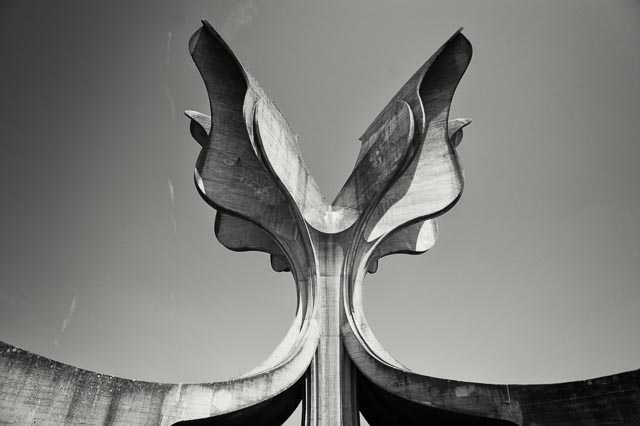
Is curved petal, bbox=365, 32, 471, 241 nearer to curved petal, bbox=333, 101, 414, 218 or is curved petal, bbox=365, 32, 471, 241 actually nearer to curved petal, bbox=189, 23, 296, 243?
curved petal, bbox=333, 101, 414, 218

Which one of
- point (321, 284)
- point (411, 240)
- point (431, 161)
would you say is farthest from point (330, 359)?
point (431, 161)

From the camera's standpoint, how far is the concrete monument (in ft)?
26.5

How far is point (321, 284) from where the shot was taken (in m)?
12.5

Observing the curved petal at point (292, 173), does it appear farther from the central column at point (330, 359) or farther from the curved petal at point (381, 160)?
the central column at point (330, 359)

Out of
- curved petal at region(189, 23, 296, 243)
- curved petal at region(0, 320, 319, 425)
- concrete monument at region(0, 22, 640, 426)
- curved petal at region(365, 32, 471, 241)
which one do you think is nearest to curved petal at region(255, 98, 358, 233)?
concrete monument at region(0, 22, 640, 426)

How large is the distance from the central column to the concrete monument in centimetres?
3

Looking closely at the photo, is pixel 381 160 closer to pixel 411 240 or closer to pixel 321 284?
pixel 411 240

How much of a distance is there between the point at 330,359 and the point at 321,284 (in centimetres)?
205

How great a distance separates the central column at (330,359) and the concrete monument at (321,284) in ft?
0.09

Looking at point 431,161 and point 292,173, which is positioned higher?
point 431,161

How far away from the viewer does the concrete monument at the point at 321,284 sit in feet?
26.5

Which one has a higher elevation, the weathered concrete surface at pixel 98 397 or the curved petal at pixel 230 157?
the curved petal at pixel 230 157

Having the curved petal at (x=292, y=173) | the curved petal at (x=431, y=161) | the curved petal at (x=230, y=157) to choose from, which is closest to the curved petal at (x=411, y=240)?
the curved petal at (x=431, y=161)

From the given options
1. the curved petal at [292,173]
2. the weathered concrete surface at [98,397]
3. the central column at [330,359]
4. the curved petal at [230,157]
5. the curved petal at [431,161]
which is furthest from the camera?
the curved petal at [431,161]
